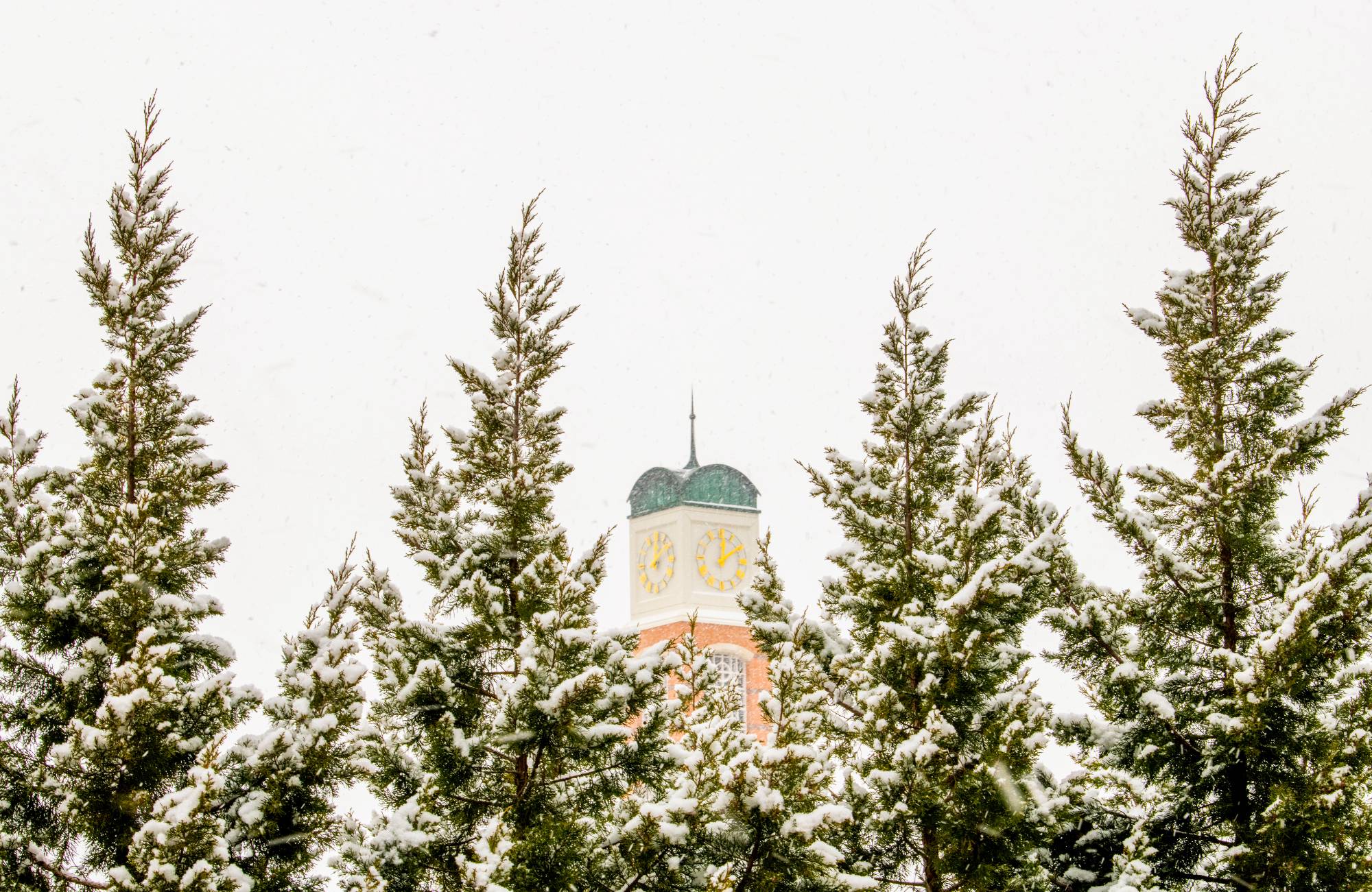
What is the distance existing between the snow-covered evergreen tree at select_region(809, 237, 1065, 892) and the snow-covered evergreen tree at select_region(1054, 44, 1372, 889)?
0.84 meters

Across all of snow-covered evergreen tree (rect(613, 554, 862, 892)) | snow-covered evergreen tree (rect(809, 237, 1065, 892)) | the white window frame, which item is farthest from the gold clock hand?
snow-covered evergreen tree (rect(613, 554, 862, 892))

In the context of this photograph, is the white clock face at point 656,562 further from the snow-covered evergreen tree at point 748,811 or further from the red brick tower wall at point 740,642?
the snow-covered evergreen tree at point 748,811

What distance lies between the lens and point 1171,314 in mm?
15344

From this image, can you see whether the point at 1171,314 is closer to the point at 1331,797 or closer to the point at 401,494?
the point at 1331,797

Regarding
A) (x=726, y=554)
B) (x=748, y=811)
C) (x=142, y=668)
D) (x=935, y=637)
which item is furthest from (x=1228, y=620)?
(x=726, y=554)

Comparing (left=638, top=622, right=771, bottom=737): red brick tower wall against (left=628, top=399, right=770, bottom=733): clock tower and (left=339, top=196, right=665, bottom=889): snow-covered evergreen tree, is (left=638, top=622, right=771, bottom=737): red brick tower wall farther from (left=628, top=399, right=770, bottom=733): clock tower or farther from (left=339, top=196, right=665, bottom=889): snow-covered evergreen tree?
(left=339, top=196, right=665, bottom=889): snow-covered evergreen tree

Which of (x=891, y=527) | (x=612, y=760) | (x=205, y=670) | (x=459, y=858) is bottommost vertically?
(x=459, y=858)

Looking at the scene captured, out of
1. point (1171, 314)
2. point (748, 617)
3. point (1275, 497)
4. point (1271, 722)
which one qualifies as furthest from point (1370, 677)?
point (748, 617)

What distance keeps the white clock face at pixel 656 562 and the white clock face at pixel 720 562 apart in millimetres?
1050

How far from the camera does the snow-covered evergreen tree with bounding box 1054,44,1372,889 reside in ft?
41.1

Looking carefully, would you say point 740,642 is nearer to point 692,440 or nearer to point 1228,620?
point 692,440

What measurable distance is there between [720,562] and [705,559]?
0.58 m

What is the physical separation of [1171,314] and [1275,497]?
2234mm

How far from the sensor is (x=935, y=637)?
1333 cm
